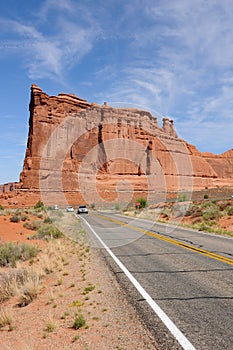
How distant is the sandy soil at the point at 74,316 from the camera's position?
13.4 ft

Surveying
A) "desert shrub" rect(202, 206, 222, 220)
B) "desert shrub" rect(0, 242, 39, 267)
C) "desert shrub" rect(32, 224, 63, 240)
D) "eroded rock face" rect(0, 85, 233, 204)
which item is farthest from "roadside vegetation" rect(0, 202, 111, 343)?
"eroded rock face" rect(0, 85, 233, 204)

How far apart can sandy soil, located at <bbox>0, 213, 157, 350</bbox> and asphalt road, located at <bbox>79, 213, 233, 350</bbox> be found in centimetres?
27

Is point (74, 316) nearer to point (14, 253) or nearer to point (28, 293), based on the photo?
point (28, 293)

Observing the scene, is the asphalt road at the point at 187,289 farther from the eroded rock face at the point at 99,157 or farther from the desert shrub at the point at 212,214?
the eroded rock face at the point at 99,157

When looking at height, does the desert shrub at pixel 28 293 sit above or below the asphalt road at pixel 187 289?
below

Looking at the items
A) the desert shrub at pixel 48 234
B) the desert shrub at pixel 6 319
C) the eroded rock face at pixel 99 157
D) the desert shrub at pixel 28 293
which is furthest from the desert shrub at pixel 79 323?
the eroded rock face at pixel 99 157

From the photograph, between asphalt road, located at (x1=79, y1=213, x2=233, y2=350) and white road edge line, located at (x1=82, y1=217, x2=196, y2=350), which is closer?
white road edge line, located at (x1=82, y1=217, x2=196, y2=350)

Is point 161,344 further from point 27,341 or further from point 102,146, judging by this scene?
point 102,146

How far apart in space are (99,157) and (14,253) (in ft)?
316

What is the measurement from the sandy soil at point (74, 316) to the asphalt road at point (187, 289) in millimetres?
269

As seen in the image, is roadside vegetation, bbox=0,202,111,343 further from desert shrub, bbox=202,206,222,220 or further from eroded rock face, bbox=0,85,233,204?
eroded rock face, bbox=0,85,233,204

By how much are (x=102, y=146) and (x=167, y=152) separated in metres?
30.0

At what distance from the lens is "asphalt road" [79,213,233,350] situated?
398 centimetres

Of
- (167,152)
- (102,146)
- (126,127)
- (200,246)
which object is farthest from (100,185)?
(200,246)
